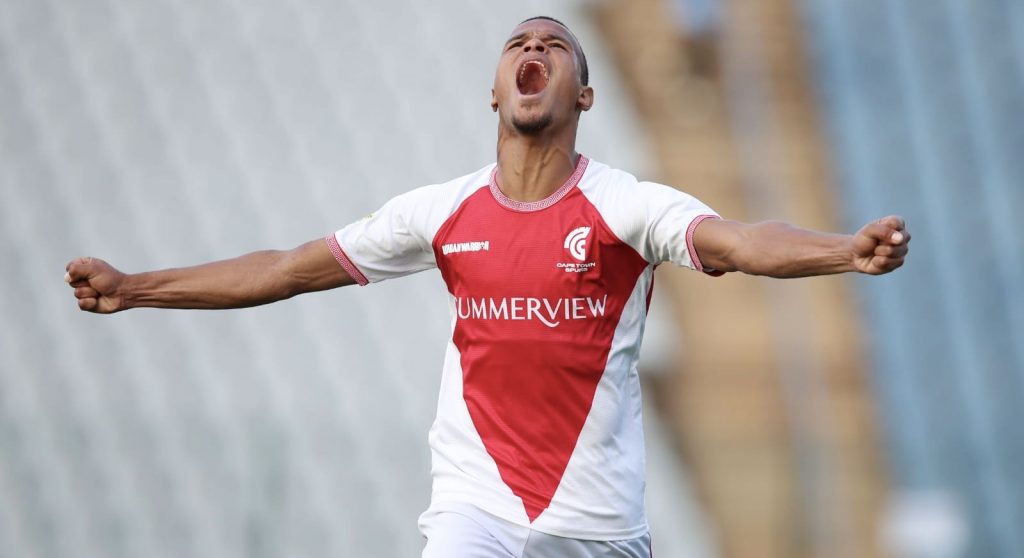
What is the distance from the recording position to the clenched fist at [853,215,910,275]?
3.81 m

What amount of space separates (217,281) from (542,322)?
124cm

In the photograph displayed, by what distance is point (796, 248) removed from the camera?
4102 mm

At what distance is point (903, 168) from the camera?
722 inches

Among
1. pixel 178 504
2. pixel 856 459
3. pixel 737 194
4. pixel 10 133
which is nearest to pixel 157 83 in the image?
pixel 10 133

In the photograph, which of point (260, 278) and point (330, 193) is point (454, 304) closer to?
point (260, 278)

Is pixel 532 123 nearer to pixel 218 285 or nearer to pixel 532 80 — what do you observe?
pixel 532 80

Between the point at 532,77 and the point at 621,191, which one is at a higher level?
the point at 532,77

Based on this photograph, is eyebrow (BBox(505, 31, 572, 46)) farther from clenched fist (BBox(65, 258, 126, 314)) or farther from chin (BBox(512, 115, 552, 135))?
clenched fist (BBox(65, 258, 126, 314))

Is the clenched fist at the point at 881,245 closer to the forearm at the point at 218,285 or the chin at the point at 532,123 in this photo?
the chin at the point at 532,123

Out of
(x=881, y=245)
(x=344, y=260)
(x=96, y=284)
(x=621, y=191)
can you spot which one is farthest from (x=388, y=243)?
(x=881, y=245)

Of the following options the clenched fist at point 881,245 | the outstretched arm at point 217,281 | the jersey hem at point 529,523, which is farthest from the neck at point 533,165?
the clenched fist at point 881,245

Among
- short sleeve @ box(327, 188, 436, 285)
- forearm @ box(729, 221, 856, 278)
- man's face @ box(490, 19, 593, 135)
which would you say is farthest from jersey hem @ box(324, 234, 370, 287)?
forearm @ box(729, 221, 856, 278)

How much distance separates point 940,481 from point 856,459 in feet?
3.52

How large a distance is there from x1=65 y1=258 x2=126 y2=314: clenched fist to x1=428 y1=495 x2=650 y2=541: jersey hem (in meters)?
1.43
